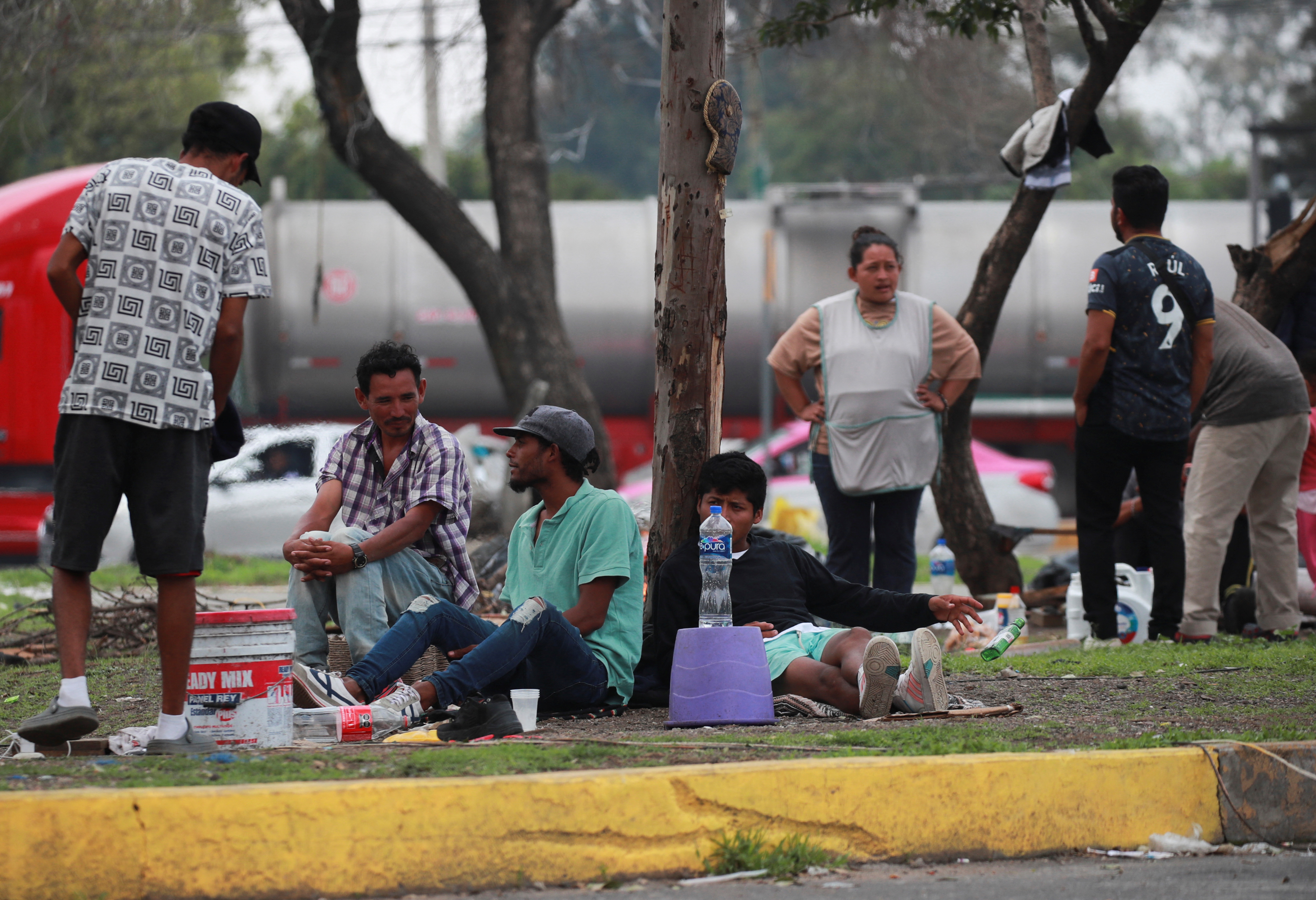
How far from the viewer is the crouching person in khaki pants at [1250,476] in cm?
635

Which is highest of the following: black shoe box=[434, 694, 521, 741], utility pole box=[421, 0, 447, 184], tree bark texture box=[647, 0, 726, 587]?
utility pole box=[421, 0, 447, 184]

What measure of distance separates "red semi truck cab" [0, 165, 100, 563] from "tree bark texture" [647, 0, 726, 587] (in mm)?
9175

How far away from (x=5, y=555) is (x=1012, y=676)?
Answer: 11.4 m

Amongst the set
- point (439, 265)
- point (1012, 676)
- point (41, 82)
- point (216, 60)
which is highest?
point (216, 60)

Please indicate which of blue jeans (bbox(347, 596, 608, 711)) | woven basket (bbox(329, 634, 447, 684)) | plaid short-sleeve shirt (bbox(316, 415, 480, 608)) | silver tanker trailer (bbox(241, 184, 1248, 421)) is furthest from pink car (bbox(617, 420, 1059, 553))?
blue jeans (bbox(347, 596, 608, 711))

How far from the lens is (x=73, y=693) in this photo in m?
3.66

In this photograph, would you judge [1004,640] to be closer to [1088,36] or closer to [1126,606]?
[1126,606]

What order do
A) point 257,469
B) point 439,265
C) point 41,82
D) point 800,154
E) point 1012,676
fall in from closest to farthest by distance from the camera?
point 1012,676 < point 41,82 < point 257,469 < point 439,265 < point 800,154

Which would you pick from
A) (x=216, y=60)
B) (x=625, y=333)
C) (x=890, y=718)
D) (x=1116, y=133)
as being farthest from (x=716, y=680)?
(x=1116, y=133)

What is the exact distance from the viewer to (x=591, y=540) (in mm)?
4520

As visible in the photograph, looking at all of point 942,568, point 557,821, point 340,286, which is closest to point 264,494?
point 340,286

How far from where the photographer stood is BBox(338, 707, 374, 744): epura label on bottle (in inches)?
161

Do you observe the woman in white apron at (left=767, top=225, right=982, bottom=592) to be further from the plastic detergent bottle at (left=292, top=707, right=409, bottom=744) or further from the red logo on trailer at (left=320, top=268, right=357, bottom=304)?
the red logo on trailer at (left=320, top=268, right=357, bottom=304)

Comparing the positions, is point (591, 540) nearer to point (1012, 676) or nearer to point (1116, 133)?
point (1012, 676)
